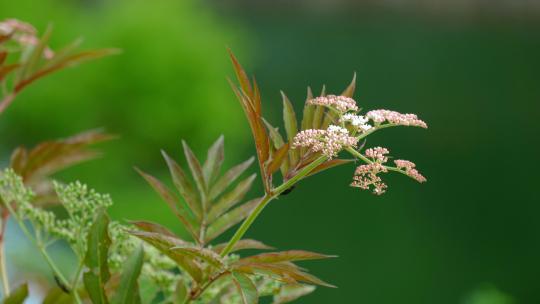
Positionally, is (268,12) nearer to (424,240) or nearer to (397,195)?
(397,195)

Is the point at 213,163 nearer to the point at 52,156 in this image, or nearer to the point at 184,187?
the point at 184,187

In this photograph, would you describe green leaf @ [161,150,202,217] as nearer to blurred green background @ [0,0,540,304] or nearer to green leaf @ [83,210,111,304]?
green leaf @ [83,210,111,304]

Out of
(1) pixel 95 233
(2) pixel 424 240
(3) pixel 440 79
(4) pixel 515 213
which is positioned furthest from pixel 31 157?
(3) pixel 440 79

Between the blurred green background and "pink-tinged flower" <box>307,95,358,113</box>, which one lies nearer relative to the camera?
"pink-tinged flower" <box>307,95,358,113</box>

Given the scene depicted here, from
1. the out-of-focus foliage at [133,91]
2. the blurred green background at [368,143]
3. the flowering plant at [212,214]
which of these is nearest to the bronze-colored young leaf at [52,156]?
the flowering plant at [212,214]

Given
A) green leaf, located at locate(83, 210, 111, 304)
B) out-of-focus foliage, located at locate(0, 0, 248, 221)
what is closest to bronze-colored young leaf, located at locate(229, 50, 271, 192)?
green leaf, located at locate(83, 210, 111, 304)

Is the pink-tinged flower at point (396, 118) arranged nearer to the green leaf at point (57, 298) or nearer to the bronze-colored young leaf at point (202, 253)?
the bronze-colored young leaf at point (202, 253)
